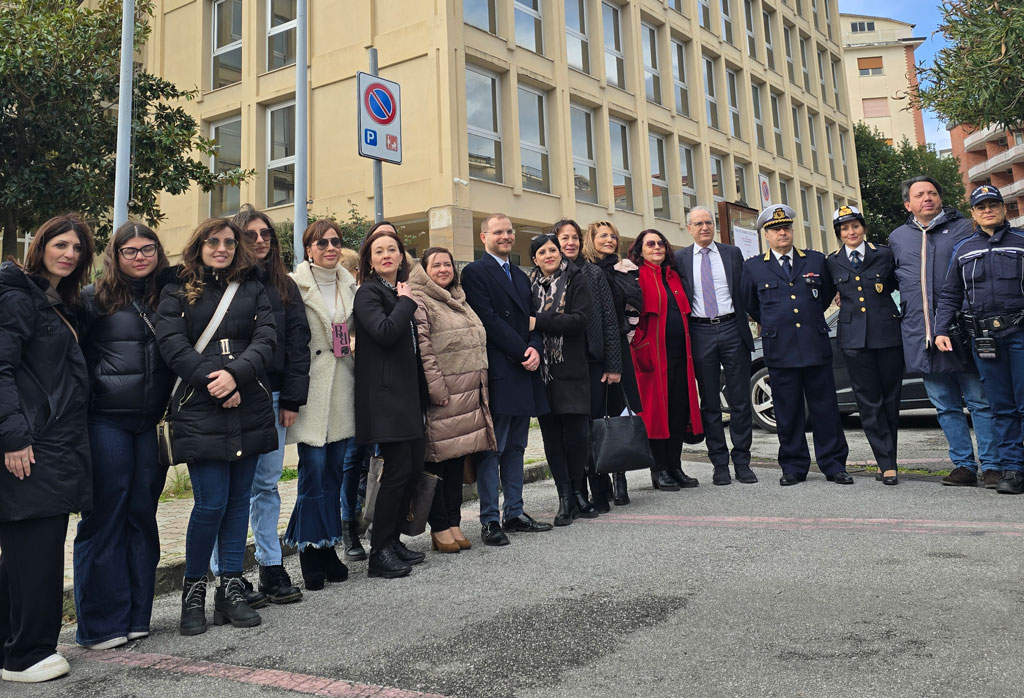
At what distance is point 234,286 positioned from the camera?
13.1 feet

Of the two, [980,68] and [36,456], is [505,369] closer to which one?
[36,456]

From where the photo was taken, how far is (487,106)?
19.0 meters

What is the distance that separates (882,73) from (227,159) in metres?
60.4

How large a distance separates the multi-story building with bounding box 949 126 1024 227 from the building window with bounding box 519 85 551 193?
47.5m

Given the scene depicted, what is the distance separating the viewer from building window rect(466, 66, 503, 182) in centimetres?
1844

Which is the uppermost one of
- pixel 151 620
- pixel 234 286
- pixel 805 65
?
pixel 805 65

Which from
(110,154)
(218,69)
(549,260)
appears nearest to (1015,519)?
(549,260)

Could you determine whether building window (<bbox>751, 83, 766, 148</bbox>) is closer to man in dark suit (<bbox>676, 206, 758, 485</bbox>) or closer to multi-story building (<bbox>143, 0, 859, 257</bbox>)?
multi-story building (<bbox>143, 0, 859, 257</bbox>)

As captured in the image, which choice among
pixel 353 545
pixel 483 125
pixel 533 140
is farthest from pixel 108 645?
pixel 533 140

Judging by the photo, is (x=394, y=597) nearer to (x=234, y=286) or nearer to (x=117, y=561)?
(x=117, y=561)

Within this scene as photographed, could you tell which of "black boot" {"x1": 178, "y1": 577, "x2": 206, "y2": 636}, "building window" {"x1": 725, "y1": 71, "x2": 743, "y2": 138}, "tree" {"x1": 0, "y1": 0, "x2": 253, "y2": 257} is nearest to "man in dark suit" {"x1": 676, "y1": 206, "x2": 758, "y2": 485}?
"black boot" {"x1": 178, "y1": 577, "x2": 206, "y2": 636}

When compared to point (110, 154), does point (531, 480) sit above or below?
below

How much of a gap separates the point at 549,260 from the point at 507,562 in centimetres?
208

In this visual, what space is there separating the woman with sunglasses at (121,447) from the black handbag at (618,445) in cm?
284
